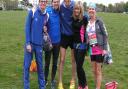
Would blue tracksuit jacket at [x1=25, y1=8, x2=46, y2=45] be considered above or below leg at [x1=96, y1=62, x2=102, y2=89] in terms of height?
above

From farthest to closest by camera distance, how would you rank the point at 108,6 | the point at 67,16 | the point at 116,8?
the point at 108,6
the point at 116,8
the point at 67,16

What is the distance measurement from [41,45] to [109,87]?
5.58 ft

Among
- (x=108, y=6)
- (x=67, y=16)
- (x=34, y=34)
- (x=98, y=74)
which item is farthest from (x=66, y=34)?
(x=108, y=6)

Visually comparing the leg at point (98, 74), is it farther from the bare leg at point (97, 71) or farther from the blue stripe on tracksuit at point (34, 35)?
the blue stripe on tracksuit at point (34, 35)

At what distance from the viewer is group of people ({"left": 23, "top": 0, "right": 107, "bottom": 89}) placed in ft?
29.7

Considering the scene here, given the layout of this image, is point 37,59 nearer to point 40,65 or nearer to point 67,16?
point 40,65

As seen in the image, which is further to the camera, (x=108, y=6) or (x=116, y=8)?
(x=108, y=6)

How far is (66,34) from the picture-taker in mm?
9617

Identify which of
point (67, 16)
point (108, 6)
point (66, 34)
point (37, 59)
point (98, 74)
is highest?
point (67, 16)

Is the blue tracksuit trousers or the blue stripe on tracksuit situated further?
the blue tracksuit trousers

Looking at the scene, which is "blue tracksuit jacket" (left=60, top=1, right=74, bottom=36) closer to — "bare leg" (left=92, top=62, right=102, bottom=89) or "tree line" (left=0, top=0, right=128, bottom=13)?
"bare leg" (left=92, top=62, right=102, bottom=89)

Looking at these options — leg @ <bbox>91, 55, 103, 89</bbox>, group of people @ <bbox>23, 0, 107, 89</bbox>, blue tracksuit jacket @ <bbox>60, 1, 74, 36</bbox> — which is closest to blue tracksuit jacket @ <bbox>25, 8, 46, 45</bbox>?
group of people @ <bbox>23, 0, 107, 89</bbox>

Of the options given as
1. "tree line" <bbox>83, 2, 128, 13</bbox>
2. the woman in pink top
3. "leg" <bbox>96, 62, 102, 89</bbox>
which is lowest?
"tree line" <bbox>83, 2, 128, 13</bbox>

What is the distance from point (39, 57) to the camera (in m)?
9.17
